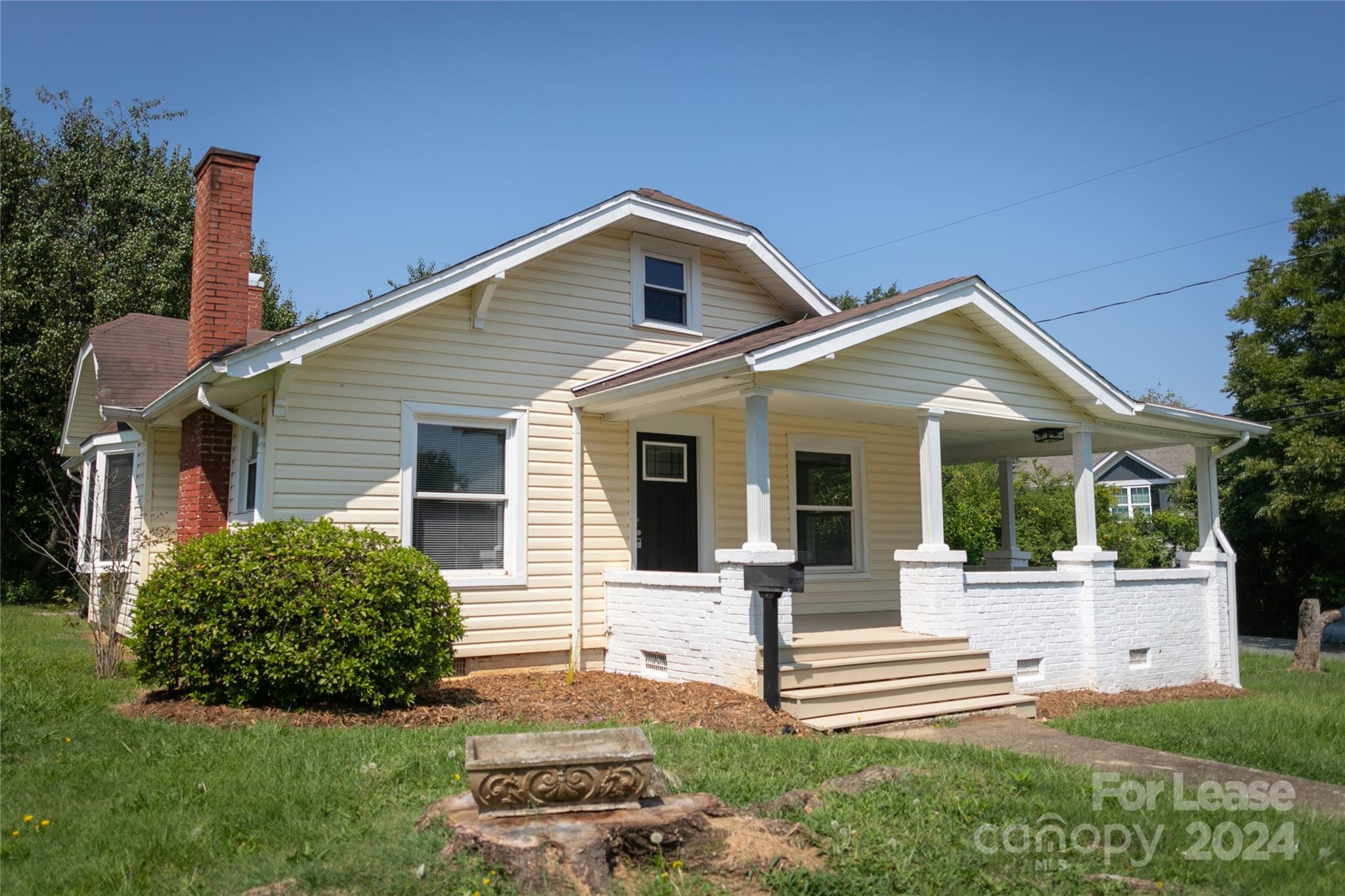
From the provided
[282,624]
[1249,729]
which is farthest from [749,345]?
[1249,729]

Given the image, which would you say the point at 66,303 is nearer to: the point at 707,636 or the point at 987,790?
the point at 707,636

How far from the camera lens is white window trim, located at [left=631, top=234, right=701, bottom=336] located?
37.9 feet

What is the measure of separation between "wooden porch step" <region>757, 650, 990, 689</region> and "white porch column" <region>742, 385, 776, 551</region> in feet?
3.72

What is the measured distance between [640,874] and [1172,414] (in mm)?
10209

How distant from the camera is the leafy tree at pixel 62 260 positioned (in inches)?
830

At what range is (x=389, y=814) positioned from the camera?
4.94 meters

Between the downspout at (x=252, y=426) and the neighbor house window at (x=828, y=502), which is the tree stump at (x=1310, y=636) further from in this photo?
the downspout at (x=252, y=426)

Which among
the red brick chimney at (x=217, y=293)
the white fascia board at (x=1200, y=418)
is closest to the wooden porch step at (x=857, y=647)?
the white fascia board at (x=1200, y=418)

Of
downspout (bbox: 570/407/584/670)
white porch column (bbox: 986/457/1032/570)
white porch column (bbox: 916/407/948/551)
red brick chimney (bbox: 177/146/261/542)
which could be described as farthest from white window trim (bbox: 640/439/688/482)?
white porch column (bbox: 986/457/1032/570)

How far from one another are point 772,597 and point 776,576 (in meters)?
0.19

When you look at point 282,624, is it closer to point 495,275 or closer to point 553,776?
point 553,776

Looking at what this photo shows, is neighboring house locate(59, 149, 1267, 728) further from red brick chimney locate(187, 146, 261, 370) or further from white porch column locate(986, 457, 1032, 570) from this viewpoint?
white porch column locate(986, 457, 1032, 570)

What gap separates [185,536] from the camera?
1051cm

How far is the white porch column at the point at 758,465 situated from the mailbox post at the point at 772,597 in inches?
17.7
